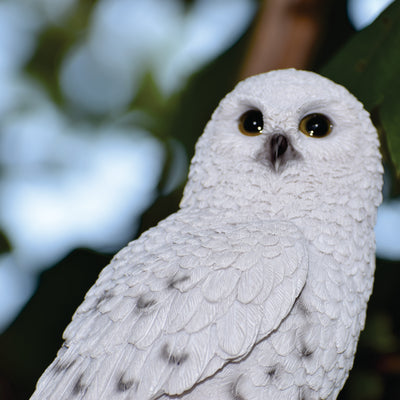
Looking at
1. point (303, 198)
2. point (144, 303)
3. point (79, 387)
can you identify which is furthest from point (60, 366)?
point (303, 198)

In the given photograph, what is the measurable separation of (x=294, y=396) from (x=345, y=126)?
741 millimetres

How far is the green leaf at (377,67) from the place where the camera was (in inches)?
54.2

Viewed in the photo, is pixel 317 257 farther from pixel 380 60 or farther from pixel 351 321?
pixel 380 60

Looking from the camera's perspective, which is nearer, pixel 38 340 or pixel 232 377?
pixel 232 377

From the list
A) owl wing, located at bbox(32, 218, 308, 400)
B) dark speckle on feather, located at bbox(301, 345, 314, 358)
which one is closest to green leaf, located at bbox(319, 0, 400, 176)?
owl wing, located at bbox(32, 218, 308, 400)

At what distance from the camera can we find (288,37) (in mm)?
1678

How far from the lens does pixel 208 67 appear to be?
2195 mm

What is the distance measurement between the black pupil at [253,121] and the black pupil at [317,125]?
0.14m

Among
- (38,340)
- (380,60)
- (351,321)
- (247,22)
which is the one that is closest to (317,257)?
(351,321)

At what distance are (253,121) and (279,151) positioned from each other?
139 mm

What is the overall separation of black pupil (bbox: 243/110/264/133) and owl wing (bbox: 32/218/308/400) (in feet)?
1.02

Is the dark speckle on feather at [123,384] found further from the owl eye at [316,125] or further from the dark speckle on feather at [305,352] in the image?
the owl eye at [316,125]

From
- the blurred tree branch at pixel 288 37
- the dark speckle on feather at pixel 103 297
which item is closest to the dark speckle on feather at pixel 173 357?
the dark speckle on feather at pixel 103 297

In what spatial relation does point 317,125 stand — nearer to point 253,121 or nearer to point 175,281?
point 253,121
